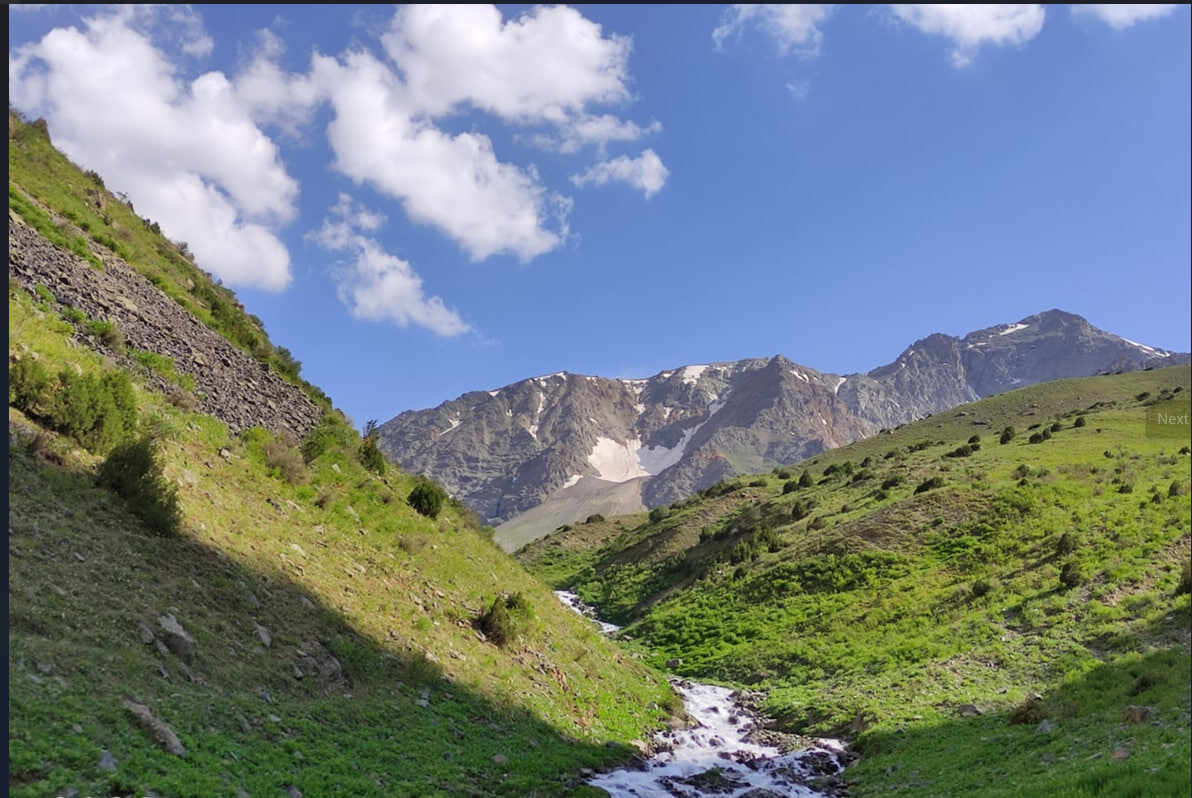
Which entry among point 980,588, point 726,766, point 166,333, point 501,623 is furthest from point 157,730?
point 980,588

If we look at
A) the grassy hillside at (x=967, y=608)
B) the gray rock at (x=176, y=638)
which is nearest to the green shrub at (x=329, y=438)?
the gray rock at (x=176, y=638)

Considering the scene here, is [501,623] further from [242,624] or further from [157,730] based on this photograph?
[157,730]

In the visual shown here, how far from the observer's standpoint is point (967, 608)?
32.8 metres

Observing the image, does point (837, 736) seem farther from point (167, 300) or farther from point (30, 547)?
point (167, 300)

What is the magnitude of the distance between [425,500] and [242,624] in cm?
1296

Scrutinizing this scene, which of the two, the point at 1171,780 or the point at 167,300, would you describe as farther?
the point at 167,300

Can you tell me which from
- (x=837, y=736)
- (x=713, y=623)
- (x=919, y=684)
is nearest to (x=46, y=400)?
(x=837, y=736)

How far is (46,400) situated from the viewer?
1481 cm

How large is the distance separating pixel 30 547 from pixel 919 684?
98.4 feet

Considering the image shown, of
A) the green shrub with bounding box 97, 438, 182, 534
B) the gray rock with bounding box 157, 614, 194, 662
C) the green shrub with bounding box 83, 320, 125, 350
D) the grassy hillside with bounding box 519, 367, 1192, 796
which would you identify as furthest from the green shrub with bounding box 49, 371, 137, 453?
the grassy hillside with bounding box 519, 367, 1192, 796

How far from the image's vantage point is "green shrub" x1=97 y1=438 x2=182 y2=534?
46.5 ft

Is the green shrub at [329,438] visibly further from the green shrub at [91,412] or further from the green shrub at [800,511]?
the green shrub at [800,511]

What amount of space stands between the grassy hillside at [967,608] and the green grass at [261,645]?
386 inches

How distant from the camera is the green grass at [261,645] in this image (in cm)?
909
